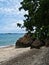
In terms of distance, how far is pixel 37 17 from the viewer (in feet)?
59.2

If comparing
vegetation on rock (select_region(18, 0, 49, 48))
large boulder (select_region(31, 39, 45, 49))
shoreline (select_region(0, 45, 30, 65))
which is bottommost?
shoreline (select_region(0, 45, 30, 65))

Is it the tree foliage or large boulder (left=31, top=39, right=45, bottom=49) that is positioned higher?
the tree foliage

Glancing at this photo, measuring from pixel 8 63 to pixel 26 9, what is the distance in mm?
4154

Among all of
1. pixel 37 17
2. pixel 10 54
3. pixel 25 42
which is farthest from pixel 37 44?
pixel 37 17

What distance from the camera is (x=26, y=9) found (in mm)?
18953

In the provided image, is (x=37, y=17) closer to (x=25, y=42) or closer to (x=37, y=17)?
(x=37, y=17)

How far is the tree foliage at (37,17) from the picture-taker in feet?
57.0

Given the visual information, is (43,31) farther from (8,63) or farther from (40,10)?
(8,63)

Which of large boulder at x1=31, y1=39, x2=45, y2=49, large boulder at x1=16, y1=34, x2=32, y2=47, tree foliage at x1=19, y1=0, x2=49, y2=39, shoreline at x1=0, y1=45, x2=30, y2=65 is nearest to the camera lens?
tree foliage at x1=19, y1=0, x2=49, y2=39

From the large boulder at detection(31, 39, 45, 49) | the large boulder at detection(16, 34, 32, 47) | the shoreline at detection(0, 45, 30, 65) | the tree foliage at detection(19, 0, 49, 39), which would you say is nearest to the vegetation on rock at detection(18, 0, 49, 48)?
the tree foliage at detection(19, 0, 49, 39)

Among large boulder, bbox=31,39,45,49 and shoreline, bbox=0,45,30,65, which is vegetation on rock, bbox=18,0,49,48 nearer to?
shoreline, bbox=0,45,30,65

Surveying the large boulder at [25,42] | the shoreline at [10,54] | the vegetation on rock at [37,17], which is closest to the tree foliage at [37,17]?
the vegetation on rock at [37,17]

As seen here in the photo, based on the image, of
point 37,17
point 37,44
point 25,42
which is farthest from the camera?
point 25,42

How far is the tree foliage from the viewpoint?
1737 cm
